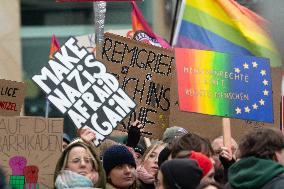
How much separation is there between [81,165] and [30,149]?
2.66 feet

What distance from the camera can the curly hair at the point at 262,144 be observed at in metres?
5.72

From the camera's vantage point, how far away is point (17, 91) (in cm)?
830

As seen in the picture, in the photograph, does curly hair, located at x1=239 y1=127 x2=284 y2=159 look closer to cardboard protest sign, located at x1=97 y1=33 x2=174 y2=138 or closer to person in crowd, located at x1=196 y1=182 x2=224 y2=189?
person in crowd, located at x1=196 y1=182 x2=224 y2=189

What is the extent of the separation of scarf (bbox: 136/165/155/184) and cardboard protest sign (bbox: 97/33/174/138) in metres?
1.19

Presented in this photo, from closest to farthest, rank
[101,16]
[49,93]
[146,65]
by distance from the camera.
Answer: [49,93], [146,65], [101,16]

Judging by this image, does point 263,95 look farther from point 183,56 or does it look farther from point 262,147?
point 262,147

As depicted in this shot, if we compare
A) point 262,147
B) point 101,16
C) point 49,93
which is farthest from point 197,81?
point 262,147

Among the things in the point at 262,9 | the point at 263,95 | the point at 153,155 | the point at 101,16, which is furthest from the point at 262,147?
the point at 101,16

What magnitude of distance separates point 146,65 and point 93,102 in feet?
2.32

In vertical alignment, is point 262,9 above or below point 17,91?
above

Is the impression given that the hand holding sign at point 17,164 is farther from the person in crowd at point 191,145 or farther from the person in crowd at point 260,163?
the person in crowd at point 260,163

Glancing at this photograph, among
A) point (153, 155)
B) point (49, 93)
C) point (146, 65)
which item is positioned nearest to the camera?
point (153, 155)

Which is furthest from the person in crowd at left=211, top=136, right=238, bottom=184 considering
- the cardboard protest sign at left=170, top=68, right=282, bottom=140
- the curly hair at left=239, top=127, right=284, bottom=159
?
the cardboard protest sign at left=170, top=68, right=282, bottom=140

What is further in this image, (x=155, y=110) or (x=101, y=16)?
(x=101, y=16)
